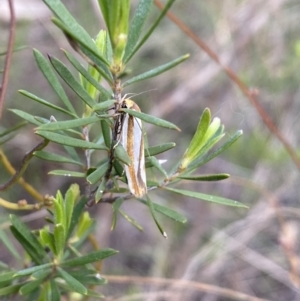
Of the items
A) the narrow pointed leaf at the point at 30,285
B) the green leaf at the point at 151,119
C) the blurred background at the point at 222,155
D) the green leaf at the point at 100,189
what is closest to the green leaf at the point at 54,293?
the narrow pointed leaf at the point at 30,285

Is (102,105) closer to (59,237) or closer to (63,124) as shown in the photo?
(63,124)

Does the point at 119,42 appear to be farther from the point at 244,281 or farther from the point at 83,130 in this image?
the point at 244,281

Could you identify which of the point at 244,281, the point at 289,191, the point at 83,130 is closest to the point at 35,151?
the point at 83,130

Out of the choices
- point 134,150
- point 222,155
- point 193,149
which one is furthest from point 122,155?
point 222,155

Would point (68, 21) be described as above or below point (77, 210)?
above

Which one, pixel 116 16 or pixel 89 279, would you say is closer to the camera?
pixel 116 16

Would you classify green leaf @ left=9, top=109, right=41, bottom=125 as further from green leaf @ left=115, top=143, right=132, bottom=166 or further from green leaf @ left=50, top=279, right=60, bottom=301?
green leaf @ left=50, top=279, right=60, bottom=301

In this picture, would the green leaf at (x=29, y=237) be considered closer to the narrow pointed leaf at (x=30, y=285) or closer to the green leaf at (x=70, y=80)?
the narrow pointed leaf at (x=30, y=285)
